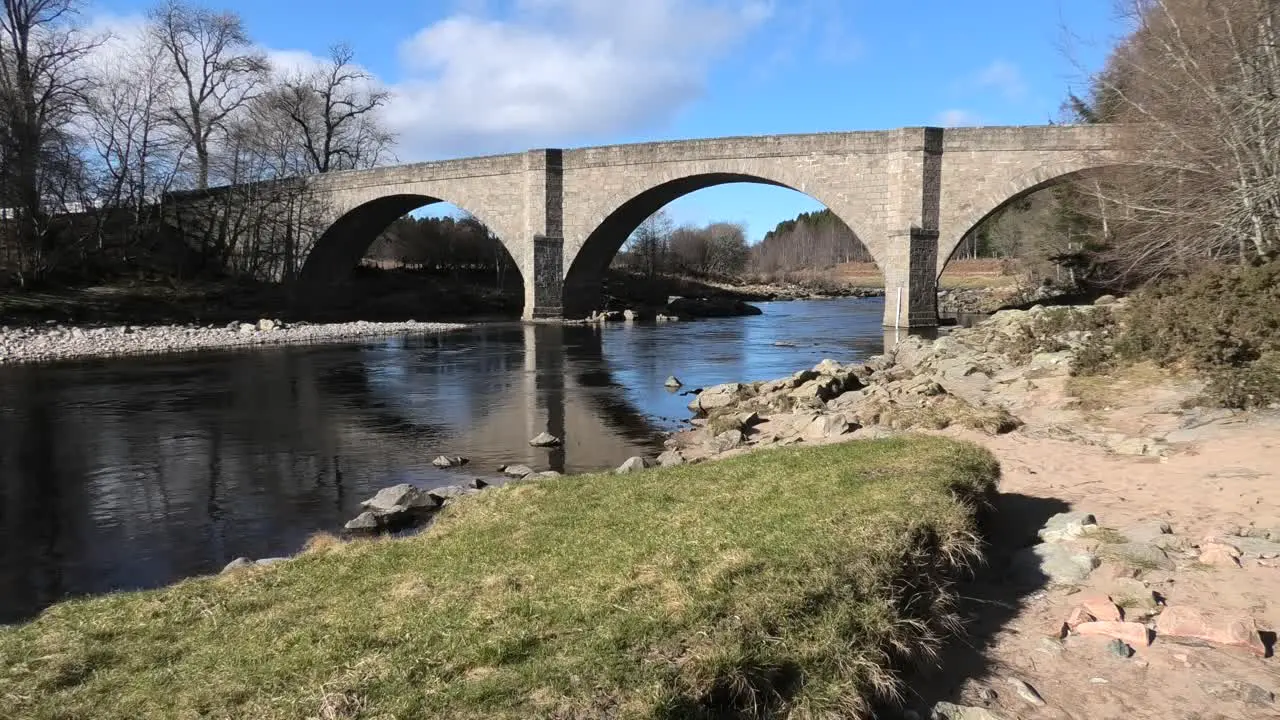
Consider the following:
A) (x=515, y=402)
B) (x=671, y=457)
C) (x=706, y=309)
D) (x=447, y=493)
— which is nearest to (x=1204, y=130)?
(x=671, y=457)

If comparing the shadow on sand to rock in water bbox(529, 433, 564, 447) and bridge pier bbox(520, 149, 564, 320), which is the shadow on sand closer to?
rock in water bbox(529, 433, 564, 447)

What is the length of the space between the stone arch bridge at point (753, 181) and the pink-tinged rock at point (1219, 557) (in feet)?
53.8

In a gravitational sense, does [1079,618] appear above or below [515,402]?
above

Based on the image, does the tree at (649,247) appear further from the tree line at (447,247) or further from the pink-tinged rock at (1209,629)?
the pink-tinged rock at (1209,629)

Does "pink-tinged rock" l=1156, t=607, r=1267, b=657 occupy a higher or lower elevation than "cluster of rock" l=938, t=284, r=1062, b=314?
lower

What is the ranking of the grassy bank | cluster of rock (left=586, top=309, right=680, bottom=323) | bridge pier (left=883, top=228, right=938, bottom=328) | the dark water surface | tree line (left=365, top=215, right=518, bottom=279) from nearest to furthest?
the grassy bank
the dark water surface
bridge pier (left=883, top=228, right=938, bottom=328)
cluster of rock (left=586, top=309, right=680, bottom=323)
tree line (left=365, top=215, right=518, bottom=279)

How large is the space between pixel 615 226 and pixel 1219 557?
2922cm

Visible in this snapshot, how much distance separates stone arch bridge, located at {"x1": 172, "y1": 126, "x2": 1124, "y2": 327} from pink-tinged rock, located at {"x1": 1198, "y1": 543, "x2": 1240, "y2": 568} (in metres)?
16.4

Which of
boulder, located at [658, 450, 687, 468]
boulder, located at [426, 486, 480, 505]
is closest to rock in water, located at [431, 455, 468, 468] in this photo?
boulder, located at [426, 486, 480, 505]

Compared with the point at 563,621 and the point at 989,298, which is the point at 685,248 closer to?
the point at 989,298

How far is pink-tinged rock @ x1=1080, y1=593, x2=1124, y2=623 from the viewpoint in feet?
13.4

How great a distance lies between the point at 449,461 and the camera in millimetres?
9812

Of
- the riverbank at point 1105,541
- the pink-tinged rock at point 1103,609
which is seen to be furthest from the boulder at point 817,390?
the pink-tinged rock at point 1103,609

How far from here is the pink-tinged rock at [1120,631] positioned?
387 cm
